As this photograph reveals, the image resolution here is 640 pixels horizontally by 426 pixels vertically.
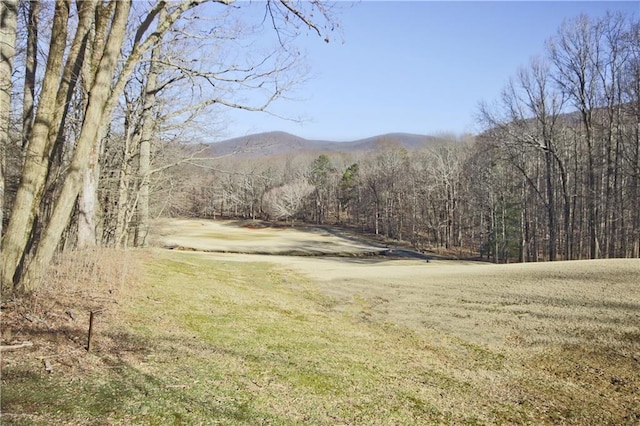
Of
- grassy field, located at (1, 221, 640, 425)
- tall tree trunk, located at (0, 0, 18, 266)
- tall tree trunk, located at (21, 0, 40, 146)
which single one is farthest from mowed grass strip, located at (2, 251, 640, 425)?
tall tree trunk, located at (21, 0, 40, 146)

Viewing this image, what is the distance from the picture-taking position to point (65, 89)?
641cm

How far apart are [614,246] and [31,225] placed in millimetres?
36342

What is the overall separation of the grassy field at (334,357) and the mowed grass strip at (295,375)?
2cm

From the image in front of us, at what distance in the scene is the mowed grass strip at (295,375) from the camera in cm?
366

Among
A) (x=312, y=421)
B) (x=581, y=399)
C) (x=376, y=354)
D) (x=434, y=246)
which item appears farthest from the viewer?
(x=434, y=246)

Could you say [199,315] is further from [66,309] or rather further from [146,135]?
[146,135]

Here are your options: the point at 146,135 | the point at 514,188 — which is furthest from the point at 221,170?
the point at 514,188

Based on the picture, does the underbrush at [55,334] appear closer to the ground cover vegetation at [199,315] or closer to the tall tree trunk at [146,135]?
the ground cover vegetation at [199,315]

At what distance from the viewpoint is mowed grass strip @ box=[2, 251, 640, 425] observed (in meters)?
3.66

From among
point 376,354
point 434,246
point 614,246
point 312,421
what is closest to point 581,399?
point 376,354

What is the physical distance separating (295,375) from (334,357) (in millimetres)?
1268

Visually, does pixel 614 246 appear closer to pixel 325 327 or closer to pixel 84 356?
pixel 325 327

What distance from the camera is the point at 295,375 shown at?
521 centimetres

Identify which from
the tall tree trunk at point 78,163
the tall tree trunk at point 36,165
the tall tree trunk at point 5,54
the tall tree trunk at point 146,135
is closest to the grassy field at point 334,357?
the tall tree trunk at point 78,163
